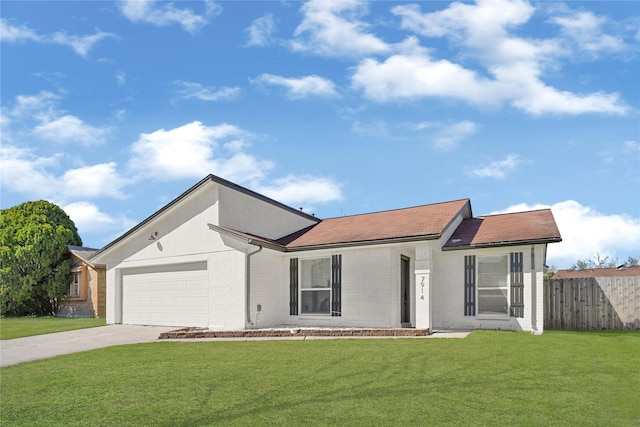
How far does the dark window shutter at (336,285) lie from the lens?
53.5ft

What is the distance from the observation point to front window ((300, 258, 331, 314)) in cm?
1673

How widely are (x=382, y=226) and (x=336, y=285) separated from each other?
8.74 feet

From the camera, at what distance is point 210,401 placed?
657cm

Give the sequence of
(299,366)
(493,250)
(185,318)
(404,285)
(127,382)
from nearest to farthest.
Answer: (127,382)
(299,366)
(493,250)
(404,285)
(185,318)

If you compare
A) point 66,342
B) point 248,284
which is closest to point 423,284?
point 248,284

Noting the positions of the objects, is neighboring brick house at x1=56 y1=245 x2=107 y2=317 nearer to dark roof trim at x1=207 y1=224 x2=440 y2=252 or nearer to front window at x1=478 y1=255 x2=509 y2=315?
dark roof trim at x1=207 y1=224 x2=440 y2=252

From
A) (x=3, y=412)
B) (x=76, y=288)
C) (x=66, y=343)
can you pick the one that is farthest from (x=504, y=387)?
(x=76, y=288)

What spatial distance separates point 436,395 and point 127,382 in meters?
4.71

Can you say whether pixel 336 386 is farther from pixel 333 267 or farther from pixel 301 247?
pixel 301 247

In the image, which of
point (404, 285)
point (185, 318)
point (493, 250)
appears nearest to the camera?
point (493, 250)

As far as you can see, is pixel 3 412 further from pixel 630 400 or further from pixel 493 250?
pixel 493 250

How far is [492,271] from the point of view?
1549 cm

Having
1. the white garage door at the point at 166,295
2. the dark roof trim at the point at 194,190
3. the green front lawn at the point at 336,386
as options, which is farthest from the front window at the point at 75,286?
the green front lawn at the point at 336,386

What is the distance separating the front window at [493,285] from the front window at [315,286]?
4828 millimetres
